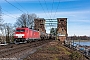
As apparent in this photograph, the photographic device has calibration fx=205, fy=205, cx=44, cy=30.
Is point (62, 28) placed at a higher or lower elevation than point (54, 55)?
higher

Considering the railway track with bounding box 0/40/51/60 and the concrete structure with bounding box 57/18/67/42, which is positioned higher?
the concrete structure with bounding box 57/18/67/42

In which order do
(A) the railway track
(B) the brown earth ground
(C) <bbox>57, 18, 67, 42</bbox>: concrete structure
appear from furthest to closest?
1. (C) <bbox>57, 18, 67, 42</bbox>: concrete structure
2. (A) the railway track
3. (B) the brown earth ground

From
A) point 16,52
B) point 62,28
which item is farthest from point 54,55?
point 62,28

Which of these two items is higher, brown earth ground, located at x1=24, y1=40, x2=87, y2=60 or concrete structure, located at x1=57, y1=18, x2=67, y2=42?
concrete structure, located at x1=57, y1=18, x2=67, y2=42

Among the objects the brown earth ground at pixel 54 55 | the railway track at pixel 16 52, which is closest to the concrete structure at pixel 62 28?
the railway track at pixel 16 52

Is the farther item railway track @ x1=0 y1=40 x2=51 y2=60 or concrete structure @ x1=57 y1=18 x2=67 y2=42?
concrete structure @ x1=57 y1=18 x2=67 y2=42

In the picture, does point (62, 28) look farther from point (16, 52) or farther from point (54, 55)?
point (54, 55)

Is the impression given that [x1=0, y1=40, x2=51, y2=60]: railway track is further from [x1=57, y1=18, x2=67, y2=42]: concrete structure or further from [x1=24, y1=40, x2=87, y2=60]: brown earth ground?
[x1=57, y1=18, x2=67, y2=42]: concrete structure

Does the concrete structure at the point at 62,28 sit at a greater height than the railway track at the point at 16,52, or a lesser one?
greater

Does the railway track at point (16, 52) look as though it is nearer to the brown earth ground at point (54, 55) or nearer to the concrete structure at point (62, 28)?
the brown earth ground at point (54, 55)

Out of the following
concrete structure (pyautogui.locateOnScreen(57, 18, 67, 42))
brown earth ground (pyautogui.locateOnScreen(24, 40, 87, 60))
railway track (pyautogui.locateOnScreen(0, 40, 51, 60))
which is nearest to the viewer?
brown earth ground (pyautogui.locateOnScreen(24, 40, 87, 60))

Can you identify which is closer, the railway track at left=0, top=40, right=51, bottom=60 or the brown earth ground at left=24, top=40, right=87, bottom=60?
the brown earth ground at left=24, top=40, right=87, bottom=60

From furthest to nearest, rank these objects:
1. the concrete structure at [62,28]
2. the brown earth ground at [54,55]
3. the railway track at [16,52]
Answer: the concrete structure at [62,28]
the railway track at [16,52]
the brown earth ground at [54,55]

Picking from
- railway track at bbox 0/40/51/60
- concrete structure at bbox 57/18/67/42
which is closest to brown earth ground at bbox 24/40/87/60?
railway track at bbox 0/40/51/60
